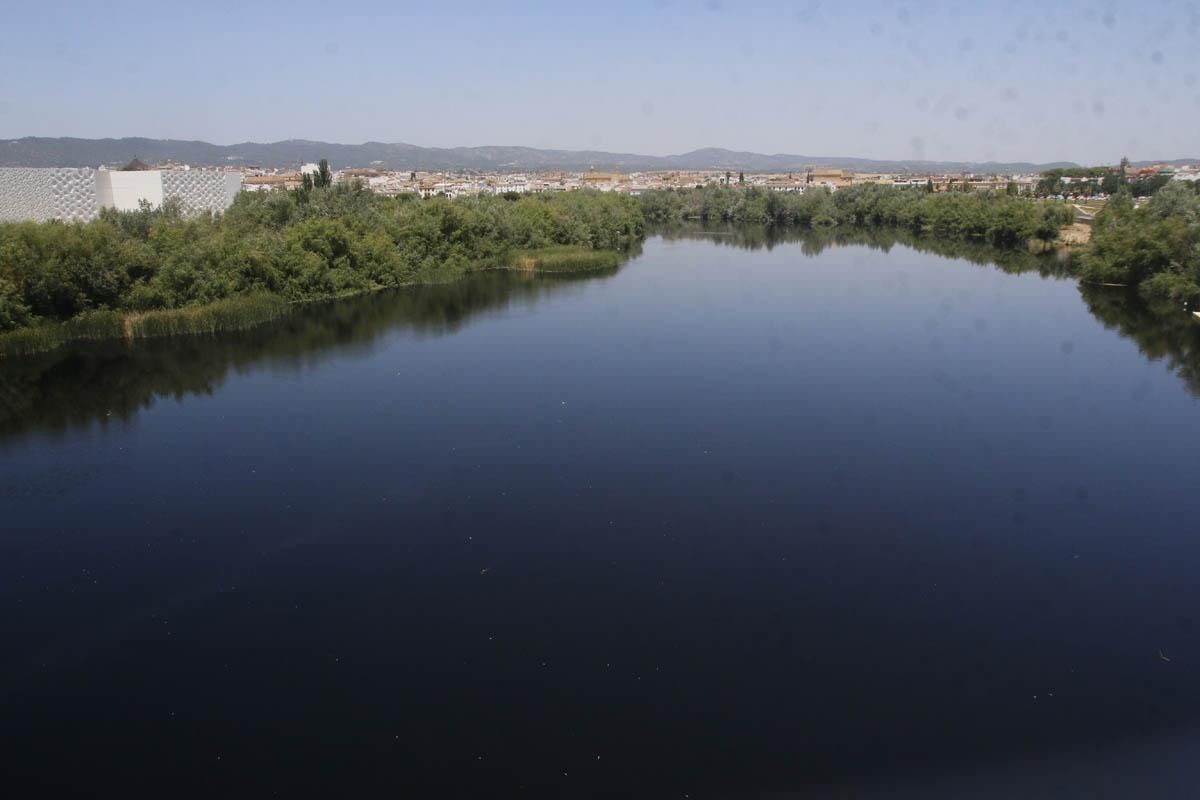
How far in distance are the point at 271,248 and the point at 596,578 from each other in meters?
18.2

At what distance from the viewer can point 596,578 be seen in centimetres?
900

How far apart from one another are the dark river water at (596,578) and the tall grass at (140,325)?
812mm

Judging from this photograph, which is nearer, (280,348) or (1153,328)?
(280,348)

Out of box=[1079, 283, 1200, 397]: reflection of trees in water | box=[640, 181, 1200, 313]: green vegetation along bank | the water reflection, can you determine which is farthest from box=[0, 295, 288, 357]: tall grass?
box=[640, 181, 1200, 313]: green vegetation along bank

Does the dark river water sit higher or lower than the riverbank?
lower

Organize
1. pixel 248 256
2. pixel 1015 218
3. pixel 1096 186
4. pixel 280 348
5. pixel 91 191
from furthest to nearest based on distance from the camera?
pixel 1096 186 < pixel 1015 218 < pixel 91 191 < pixel 248 256 < pixel 280 348

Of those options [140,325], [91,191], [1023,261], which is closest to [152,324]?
[140,325]

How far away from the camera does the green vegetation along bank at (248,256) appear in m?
18.7

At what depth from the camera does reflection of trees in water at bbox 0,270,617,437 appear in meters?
14.5

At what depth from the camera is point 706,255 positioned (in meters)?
38.1

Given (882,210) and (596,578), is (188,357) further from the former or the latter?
(882,210)

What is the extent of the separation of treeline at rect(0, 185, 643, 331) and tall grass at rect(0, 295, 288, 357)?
0.35m

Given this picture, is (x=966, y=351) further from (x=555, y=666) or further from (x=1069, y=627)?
(x=555, y=666)

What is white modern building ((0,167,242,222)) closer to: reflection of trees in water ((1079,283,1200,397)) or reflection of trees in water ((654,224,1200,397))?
reflection of trees in water ((654,224,1200,397))
